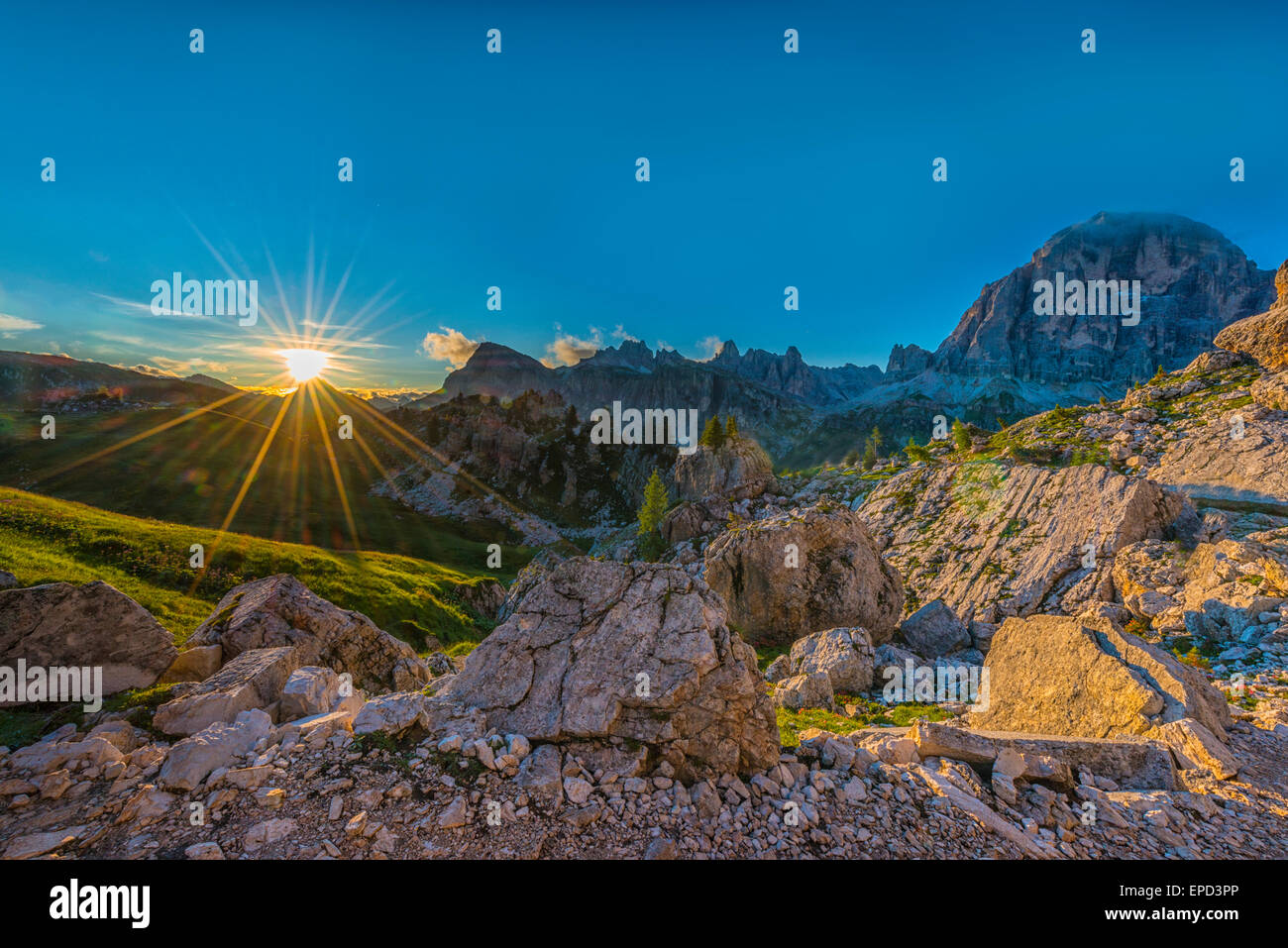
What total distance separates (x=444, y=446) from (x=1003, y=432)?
13408cm

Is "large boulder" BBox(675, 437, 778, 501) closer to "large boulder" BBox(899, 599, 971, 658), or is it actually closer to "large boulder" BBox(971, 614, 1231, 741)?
"large boulder" BBox(899, 599, 971, 658)

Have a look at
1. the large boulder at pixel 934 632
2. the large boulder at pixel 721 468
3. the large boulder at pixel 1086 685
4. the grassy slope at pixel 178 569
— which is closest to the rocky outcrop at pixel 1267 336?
the large boulder at pixel 721 468

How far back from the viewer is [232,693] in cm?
952

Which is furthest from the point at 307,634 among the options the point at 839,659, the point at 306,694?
the point at 839,659

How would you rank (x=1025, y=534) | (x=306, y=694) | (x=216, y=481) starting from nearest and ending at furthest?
(x=306, y=694), (x=1025, y=534), (x=216, y=481)

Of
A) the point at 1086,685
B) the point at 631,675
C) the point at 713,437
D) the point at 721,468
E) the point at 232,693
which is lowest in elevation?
the point at 1086,685

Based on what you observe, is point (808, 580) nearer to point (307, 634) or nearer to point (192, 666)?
point (307, 634)

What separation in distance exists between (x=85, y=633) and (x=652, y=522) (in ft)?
168

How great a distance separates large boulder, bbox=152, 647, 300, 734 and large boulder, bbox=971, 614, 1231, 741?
64.7ft

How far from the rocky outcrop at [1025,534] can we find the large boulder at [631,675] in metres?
25.3

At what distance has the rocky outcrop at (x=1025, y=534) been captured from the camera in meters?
26.2

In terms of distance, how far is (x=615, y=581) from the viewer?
37.4 ft

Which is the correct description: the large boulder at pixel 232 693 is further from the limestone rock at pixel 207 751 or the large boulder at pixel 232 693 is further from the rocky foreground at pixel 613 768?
the limestone rock at pixel 207 751
